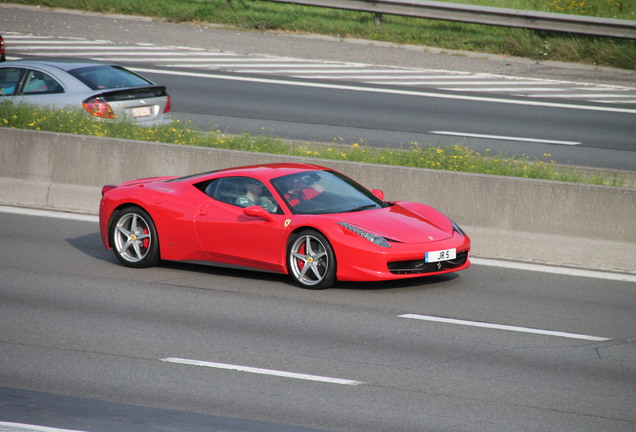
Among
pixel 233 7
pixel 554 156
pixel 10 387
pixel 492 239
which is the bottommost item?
pixel 10 387

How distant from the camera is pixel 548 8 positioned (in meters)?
29.6

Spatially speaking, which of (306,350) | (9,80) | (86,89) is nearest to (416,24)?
(86,89)

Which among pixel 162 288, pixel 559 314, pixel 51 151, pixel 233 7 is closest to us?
pixel 559 314

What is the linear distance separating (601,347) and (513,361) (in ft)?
3.11

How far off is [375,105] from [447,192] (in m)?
9.41

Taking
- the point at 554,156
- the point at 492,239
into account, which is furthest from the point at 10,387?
the point at 554,156

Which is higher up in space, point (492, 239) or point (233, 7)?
point (233, 7)

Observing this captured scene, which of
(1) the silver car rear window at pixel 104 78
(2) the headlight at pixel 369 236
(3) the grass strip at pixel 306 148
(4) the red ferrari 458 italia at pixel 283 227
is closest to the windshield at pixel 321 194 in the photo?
(4) the red ferrari 458 italia at pixel 283 227

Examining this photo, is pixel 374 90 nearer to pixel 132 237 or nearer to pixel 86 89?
pixel 86 89

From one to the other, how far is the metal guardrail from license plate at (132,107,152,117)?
12.1m

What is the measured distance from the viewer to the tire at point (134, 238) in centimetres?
1126

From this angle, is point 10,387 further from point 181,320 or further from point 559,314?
point 559,314

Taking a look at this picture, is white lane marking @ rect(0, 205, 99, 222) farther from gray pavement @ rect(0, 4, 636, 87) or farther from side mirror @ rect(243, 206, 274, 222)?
gray pavement @ rect(0, 4, 636, 87)

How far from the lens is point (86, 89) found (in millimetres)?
16312
